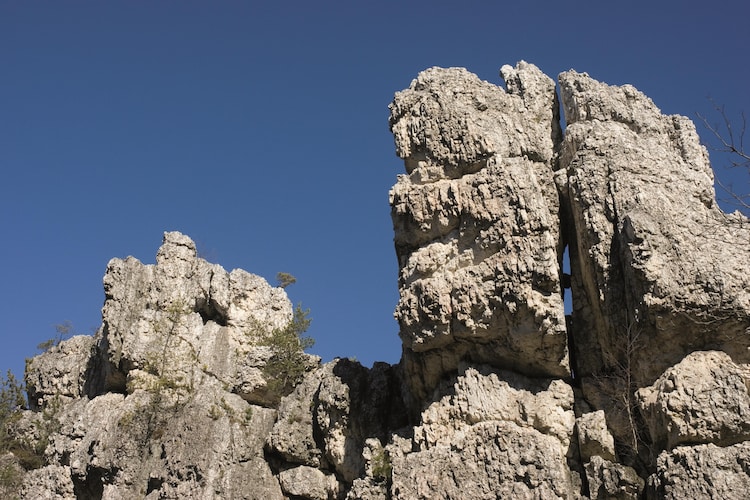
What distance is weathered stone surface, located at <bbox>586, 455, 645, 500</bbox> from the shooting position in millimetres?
17688

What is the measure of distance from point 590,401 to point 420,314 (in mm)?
4969

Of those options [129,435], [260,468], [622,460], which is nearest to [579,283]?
[622,460]

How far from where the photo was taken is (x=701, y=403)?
55.5ft

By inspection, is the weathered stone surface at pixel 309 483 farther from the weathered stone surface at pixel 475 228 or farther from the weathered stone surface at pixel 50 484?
the weathered stone surface at pixel 50 484

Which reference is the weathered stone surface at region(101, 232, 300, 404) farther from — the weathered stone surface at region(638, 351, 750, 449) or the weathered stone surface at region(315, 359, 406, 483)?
the weathered stone surface at region(638, 351, 750, 449)

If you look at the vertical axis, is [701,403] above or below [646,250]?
below

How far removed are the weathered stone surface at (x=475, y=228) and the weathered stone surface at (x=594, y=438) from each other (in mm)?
1469

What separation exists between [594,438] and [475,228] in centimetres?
626

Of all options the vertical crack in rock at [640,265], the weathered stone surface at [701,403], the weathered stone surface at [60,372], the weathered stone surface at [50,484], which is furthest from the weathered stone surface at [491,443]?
the weathered stone surface at [60,372]

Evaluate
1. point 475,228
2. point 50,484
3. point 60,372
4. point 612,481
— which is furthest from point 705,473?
point 60,372

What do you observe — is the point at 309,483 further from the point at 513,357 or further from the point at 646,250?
the point at 646,250

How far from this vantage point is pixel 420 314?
21078 millimetres

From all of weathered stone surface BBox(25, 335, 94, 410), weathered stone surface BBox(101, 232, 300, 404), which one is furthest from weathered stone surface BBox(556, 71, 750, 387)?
weathered stone surface BBox(25, 335, 94, 410)

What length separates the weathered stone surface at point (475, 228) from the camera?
19812 millimetres
